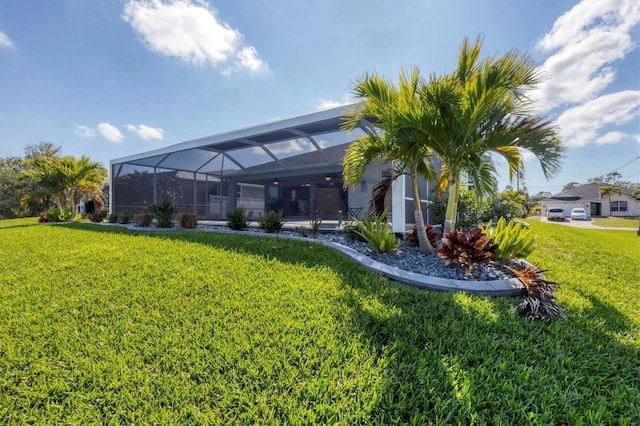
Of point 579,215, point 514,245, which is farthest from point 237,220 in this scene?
point 579,215

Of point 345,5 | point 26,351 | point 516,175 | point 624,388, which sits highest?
point 345,5

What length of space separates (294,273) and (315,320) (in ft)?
4.29

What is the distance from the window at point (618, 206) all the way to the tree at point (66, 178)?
57.5m

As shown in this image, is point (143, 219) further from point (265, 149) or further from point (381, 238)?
point (381, 238)

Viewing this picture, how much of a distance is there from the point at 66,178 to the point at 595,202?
192ft

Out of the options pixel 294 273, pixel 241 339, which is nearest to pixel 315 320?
pixel 241 339

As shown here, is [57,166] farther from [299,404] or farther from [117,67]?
[299,404]

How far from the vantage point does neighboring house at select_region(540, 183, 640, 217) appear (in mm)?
36031

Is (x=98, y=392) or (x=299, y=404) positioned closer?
(x=299, y=404)

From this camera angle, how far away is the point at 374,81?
4.49 metres

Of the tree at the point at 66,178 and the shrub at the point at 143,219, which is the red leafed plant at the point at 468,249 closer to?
the shrub at the point at 143,219

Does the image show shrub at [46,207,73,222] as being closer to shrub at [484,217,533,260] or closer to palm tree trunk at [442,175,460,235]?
palm tree trunk at [442,175,460,235]

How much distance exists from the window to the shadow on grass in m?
50.7

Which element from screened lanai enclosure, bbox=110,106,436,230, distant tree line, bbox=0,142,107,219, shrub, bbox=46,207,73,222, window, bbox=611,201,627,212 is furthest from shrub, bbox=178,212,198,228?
window, bbox=611,201,627,212
